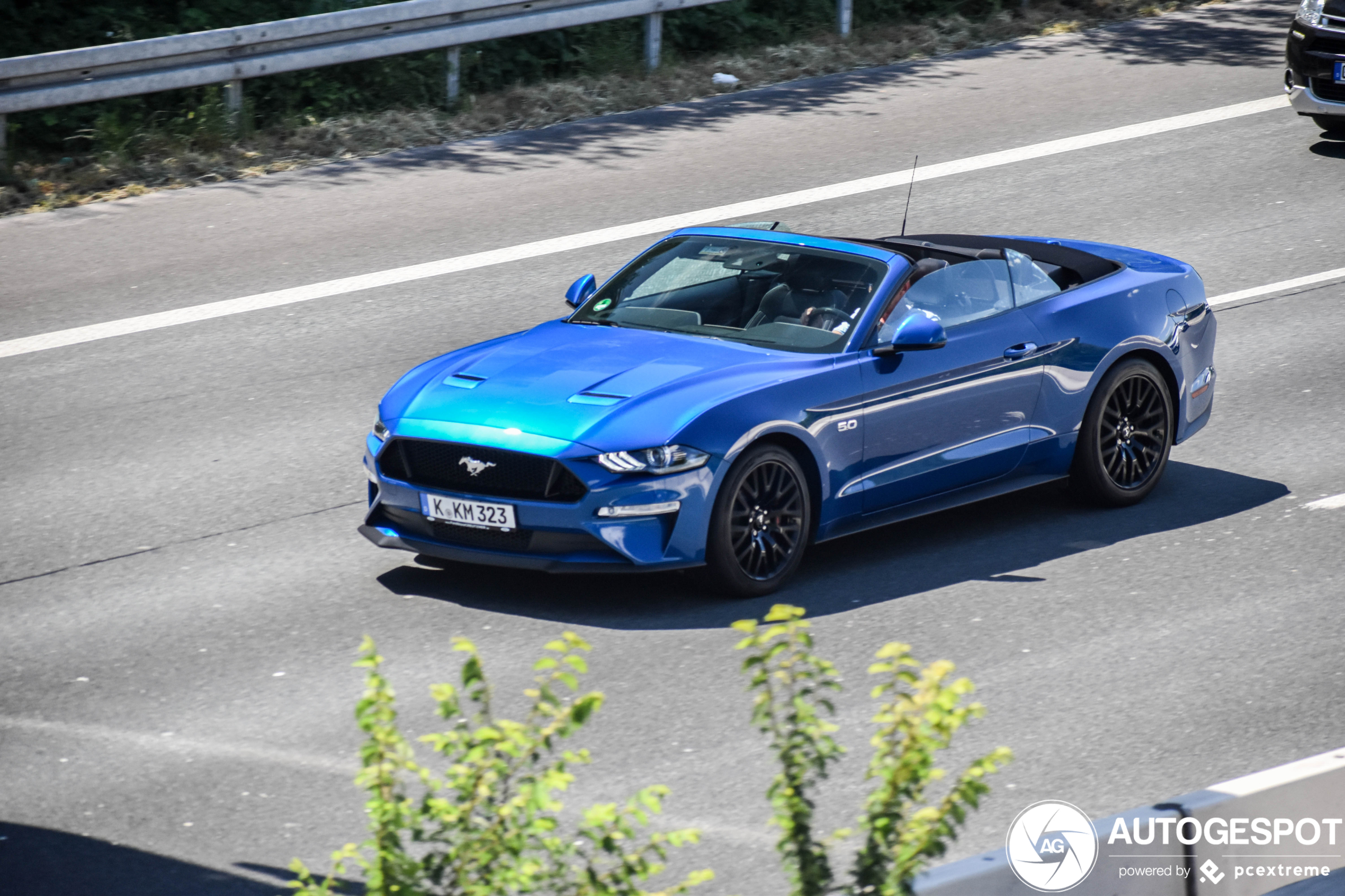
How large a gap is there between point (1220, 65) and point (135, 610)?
47.2ft

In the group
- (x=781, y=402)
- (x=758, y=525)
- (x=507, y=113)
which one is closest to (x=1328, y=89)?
(x=507, y=113)

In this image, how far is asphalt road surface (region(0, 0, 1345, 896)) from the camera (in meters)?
6.04

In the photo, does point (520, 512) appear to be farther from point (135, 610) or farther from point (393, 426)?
point (135, 610)

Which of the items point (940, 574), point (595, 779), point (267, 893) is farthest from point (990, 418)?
point (267, 893)

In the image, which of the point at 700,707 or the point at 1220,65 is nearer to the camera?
the point at 700,707

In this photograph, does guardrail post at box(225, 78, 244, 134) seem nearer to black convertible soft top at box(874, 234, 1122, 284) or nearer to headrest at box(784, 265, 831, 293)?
black convertible soft top at box(874, 234, 1122, 284)

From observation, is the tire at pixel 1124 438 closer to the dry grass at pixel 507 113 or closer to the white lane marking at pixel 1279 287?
the white lane marking at pixel 1279 287

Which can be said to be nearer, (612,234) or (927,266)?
(927,266)

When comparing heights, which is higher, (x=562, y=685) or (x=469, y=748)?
(x=469, y=748)

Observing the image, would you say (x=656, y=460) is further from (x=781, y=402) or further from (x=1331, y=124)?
(x=1331, y=124)

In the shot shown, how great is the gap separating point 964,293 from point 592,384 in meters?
2.13

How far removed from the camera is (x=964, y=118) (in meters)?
16.4

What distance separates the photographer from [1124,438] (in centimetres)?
923

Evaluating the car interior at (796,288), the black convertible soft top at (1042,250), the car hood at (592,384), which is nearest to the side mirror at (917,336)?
the car interior at (796,288)
